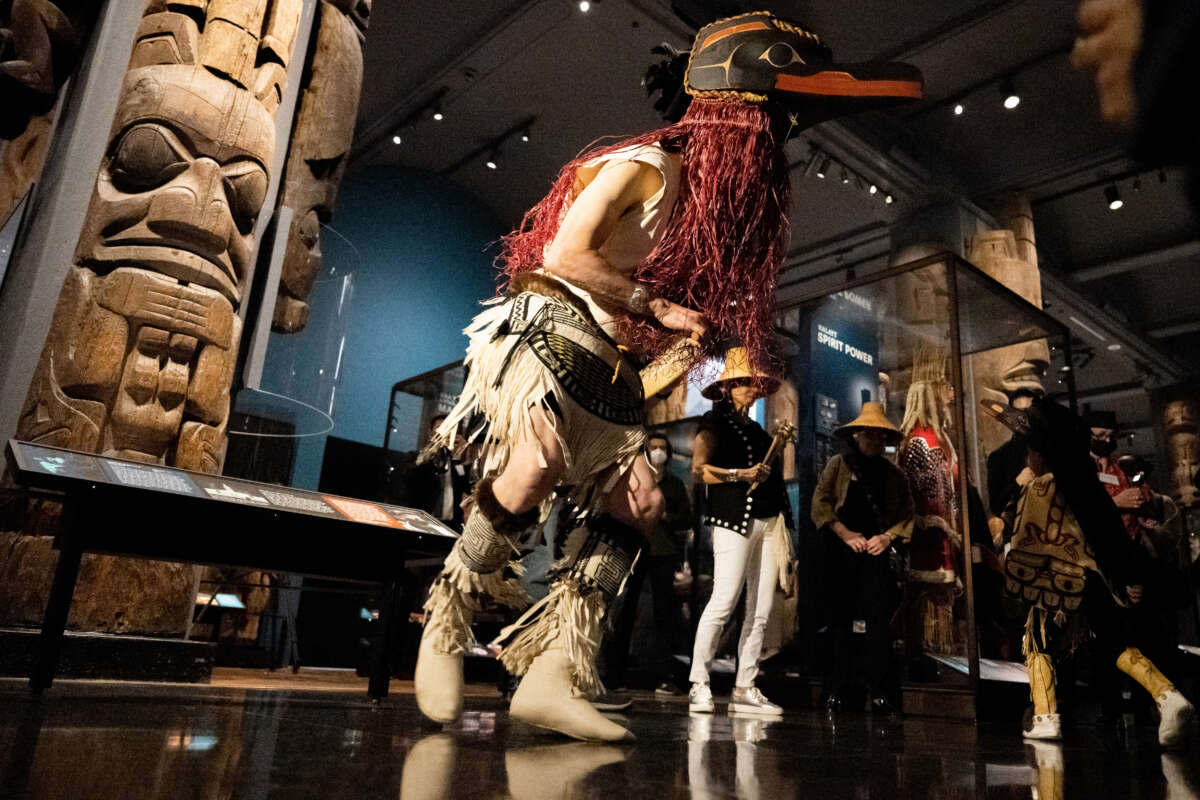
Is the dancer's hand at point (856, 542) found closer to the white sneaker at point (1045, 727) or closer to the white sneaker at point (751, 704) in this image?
the white sneaker at point (751, 704)

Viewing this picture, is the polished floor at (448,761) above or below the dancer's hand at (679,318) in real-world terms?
below

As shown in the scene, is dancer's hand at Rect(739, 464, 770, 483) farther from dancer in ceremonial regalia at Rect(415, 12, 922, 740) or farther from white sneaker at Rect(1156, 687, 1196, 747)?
dancer in ceremonial regalia at Rect(415, 12, 922, 740)

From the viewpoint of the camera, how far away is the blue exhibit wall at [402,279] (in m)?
8.98

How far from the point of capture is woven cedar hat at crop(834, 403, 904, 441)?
184 inches

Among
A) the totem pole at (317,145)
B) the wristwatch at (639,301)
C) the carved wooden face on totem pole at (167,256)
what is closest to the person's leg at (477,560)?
the wristwatch at (639,301)

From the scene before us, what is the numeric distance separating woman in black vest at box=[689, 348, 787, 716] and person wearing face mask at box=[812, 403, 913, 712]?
37cm

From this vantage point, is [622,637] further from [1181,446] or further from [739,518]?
[1181,446]

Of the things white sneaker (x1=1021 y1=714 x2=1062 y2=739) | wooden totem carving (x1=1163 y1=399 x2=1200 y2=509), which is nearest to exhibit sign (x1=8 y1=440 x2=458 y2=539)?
white sneaker (x1=1021 y1=714 x2=1062 y2=739)

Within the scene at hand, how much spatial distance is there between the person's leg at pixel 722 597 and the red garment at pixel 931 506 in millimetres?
1224

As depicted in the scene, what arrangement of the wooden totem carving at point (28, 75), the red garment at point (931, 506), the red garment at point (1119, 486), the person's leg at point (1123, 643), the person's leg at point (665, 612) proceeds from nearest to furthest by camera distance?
the wooden totem carving at point (28, 75)
the person's leg at point (1123, 643)
the red garment at point (931, 506)
the red garment at point (1119, 486)
the person's leg at point (665, 612)

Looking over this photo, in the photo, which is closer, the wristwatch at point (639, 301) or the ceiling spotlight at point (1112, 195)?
the wristwatch at point (639, 301)

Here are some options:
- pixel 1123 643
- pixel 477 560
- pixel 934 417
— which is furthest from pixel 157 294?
pixel 934 417

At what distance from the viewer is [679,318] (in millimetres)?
1751

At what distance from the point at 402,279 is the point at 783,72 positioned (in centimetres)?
779
